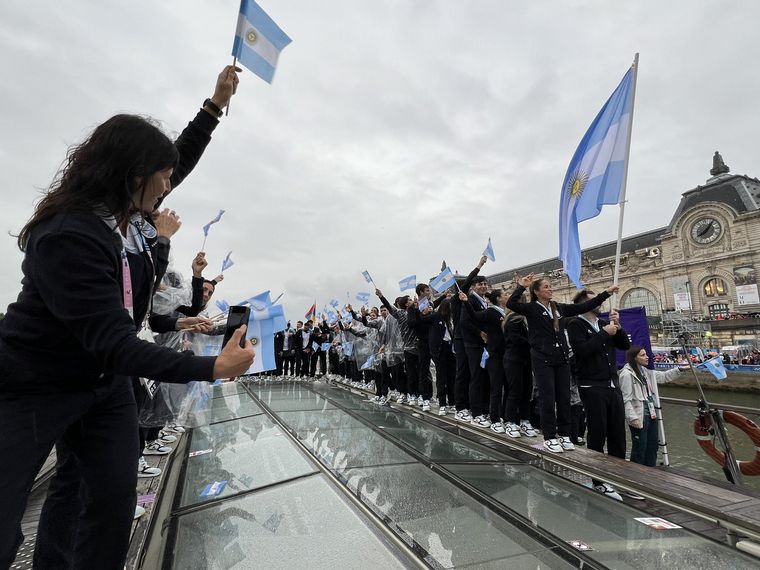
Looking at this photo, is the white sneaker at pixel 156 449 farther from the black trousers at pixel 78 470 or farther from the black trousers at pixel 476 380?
the black trousers at pixel 476 380

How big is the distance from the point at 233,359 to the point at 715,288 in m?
53.7

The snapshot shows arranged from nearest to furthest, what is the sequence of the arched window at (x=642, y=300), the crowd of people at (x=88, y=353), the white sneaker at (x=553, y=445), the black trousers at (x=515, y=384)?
1. the crowd of people at (x=88, y=353)
2. the white sneaker at (x=553, y=445)
3. the black trousers at (x=515, y=384)
4. the arched window at (x=642, y=300)

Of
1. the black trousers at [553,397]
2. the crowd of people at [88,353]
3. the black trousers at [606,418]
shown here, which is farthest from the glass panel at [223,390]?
the crowd of people at [88,353]

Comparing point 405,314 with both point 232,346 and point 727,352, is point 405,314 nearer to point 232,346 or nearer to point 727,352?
point 232,346

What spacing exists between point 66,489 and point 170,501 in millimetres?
1733

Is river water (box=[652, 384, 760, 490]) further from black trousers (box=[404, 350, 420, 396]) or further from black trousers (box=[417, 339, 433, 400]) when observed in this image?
black trousers (box=[404, 350, 420, 396])

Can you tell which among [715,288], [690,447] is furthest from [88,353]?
[715,288]

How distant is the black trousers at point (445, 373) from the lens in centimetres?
782

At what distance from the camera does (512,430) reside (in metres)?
5.38

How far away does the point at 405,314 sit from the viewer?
28.8ft

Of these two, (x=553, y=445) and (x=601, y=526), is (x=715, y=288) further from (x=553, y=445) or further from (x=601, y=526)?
(x=601, y=526)

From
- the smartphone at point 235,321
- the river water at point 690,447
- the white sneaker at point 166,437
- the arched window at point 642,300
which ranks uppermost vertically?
the arched window at point 642,300

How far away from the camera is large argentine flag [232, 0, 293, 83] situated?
2814mm

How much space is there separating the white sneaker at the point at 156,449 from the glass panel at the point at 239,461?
34 centimetres
